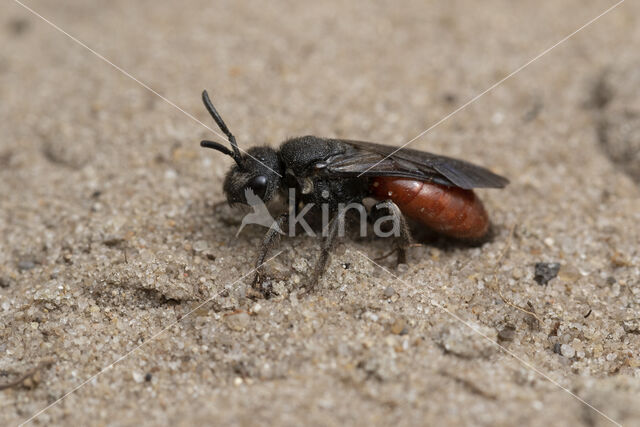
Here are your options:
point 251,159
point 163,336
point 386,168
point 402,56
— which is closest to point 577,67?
point 402,56

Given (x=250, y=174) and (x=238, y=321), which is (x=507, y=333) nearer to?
(x=238, y=321)

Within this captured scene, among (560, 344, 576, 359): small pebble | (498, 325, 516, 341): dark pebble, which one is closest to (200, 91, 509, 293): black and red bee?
(498, 325, 516, 341): dark pebble

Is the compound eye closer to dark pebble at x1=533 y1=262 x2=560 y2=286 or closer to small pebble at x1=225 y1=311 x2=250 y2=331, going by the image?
small pebble at x1=225 y1=311 x2=250 y2=331

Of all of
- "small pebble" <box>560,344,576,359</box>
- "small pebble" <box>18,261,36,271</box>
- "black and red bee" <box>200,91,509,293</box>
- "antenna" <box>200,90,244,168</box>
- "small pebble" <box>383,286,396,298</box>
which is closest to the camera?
"small pebble" <box>560,344,576,359</box>

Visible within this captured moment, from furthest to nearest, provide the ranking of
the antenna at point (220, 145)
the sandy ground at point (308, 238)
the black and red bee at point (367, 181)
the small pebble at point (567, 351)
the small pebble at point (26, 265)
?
the small pebble at point (26, 265)
the black and red bee at point (367, 181)
the antenna at point (220, 145)
the small pebble at point (567, 351)
the sandy ground at point (308, 238)

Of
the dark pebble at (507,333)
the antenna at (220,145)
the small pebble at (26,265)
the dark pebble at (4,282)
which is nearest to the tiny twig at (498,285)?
the dark pebble at (507,333)

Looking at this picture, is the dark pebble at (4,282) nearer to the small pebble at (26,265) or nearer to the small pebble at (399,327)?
the small pebble at (26,265)
